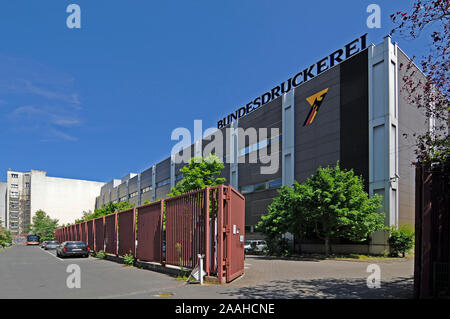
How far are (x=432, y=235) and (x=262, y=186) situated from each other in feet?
101

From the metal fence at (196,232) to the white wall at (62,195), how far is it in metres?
114

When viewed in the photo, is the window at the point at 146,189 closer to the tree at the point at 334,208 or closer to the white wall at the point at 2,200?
the tree at the point at 334,208

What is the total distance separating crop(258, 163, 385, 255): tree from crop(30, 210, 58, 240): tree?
312 feet

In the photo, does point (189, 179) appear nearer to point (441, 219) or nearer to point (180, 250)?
point (180, 250)

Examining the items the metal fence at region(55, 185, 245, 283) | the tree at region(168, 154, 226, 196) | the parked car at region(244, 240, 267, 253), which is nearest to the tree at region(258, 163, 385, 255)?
the tree at region(168, 154, 226, 196)

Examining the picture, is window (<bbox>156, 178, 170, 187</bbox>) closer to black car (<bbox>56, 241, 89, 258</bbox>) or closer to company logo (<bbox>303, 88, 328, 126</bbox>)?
company logo (<bbox>303, 88, 328, 126</bbox>)

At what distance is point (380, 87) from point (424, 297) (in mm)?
22209

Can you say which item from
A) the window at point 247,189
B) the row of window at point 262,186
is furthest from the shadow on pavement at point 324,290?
the window at point 247,189

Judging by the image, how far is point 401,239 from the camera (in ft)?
82.3

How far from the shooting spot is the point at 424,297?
27.3 feet

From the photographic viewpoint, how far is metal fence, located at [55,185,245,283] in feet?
38.0
